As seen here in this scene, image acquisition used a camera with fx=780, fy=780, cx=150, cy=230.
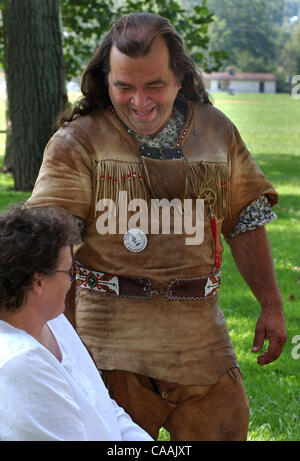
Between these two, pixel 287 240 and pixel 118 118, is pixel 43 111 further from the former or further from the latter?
pixel 118 118

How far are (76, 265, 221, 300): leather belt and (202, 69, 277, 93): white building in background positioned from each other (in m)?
69.9

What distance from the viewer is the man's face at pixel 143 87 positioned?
2.56m

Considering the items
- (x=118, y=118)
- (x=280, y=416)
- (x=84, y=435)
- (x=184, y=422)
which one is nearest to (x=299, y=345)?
(x=280, y=416)

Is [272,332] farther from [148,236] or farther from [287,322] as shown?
[287,322]

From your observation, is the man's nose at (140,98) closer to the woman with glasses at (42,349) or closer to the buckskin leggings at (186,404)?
the woman with glasses at (42,349)

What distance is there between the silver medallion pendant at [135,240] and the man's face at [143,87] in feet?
1.13

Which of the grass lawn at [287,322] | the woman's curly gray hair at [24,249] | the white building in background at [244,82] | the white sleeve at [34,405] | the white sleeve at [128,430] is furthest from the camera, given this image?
the white building in background at [244,82]

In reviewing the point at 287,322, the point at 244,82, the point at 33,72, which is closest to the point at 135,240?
the point at 287,322

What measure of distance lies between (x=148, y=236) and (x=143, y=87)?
1.63ft

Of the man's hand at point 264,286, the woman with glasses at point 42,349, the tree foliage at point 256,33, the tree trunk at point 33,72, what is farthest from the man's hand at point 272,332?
the tree foliage at point 256,33

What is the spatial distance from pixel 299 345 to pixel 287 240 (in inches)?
135

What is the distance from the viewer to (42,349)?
2014 mm

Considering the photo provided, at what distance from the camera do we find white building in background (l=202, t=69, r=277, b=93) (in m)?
73.2
